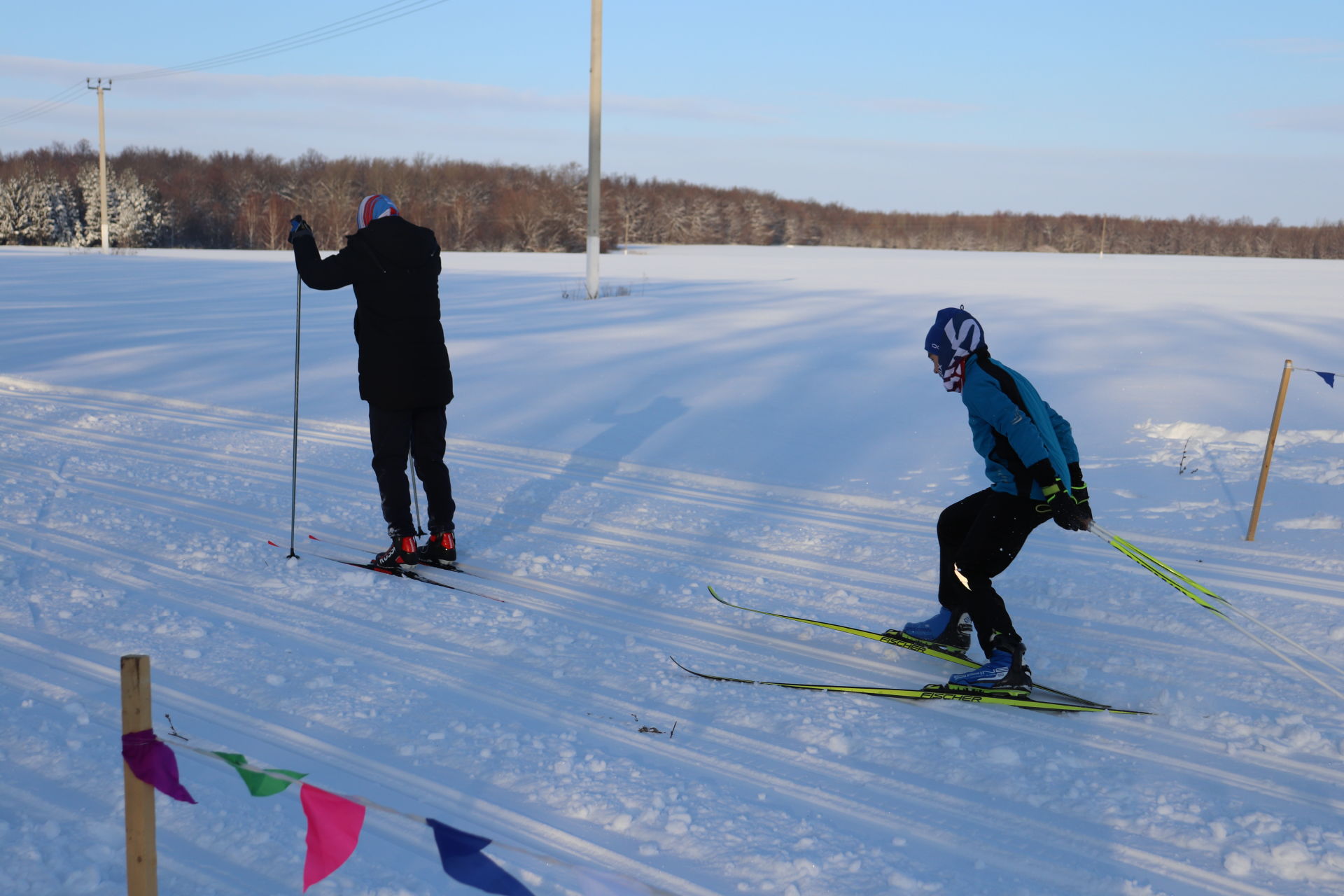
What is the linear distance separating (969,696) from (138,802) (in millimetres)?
2836

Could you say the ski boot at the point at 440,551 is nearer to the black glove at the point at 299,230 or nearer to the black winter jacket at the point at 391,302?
the black winter jacket at the point at 391,302

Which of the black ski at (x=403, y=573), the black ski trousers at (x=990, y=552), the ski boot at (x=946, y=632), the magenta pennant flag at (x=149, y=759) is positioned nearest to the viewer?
the magenta pennant flag at (x=149, y=759)

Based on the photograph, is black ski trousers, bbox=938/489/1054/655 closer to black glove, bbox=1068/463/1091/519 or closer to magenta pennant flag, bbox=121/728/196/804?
black glove, bbox=1068/463/1091/519

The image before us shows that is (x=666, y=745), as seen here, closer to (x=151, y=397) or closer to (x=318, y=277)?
(x=318, y=277)

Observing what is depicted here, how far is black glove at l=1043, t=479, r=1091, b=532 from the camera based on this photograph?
3623 millimetres

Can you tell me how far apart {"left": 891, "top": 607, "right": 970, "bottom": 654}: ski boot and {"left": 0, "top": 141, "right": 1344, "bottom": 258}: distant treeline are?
59430 mm

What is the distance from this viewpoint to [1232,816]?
118 inches

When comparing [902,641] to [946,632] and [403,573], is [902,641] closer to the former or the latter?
[946,632]

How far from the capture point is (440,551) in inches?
210

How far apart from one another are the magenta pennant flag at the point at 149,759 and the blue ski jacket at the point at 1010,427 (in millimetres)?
2824

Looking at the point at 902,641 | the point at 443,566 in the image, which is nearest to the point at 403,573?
the point at 443,566

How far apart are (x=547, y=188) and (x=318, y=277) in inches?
2908

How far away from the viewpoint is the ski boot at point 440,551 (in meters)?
5.32

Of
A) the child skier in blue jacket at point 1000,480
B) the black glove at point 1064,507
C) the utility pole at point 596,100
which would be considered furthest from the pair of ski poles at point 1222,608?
the utility pole at point 596,100
